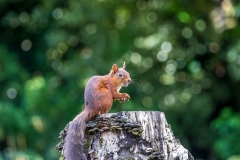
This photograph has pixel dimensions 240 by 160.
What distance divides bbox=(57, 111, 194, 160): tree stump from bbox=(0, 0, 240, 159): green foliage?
15.7ft

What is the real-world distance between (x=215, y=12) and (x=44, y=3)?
2.27 m

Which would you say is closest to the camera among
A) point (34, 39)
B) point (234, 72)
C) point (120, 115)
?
point (120, 115)

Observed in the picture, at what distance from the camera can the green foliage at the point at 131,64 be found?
27.3 feet

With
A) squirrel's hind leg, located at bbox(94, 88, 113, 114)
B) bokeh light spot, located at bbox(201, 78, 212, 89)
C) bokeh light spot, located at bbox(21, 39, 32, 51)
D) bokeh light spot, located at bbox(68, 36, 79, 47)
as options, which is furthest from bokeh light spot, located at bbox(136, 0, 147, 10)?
squirrel's hind leg, located at bbox(94, 88, 113, 114)

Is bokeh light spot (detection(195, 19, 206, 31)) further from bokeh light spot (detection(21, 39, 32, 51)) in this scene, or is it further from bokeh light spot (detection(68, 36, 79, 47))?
bokeh light spot (detection(21, 39, 32, 51))

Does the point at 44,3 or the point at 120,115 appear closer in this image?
the point at 120,115

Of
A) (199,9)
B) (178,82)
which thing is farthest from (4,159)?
(199,9)

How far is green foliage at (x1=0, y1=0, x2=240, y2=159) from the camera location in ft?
27.3

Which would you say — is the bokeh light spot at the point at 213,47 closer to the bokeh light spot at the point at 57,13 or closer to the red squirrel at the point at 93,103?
the bokeh light spot at the point at 57,13

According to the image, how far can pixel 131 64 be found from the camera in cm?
827

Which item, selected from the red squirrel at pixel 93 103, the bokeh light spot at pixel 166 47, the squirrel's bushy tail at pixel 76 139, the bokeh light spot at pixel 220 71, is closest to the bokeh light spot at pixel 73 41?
the bokeh light spot at pixel 166 47

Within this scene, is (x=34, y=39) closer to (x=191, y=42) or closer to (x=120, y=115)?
(x=191, y=42)

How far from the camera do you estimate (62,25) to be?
8578 mm

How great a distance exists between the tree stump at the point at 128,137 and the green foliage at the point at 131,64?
4795 millimetres
